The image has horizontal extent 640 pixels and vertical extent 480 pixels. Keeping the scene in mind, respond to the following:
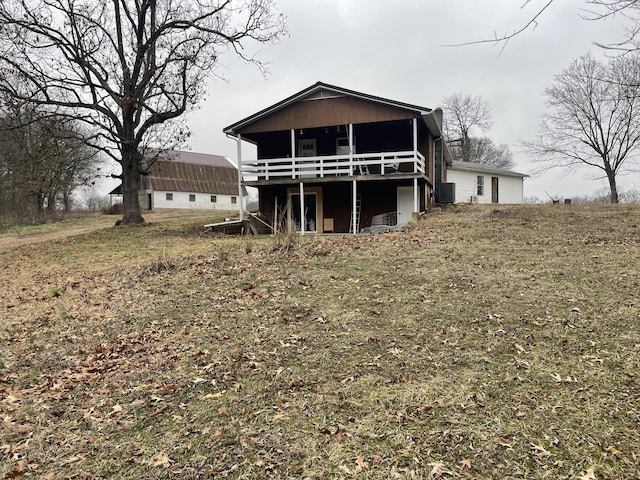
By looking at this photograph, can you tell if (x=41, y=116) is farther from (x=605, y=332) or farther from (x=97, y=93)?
(x=605, y=332)

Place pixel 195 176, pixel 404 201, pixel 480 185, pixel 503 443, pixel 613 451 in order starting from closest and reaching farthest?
pixel 613 451 → pixel 503 443 → pixel 404 201 → pixel 480 185 → pixel 195 176

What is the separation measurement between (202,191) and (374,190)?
30925 millimetres

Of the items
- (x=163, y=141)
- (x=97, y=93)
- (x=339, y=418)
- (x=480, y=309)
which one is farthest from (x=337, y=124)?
(x=339, y=418)

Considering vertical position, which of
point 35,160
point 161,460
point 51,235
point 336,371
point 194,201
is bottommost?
point 161,460

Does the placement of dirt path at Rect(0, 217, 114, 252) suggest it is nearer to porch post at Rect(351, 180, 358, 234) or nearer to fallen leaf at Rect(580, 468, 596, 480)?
porch post at Rect(351, 180, 358, 234)

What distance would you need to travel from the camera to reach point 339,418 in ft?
11.3

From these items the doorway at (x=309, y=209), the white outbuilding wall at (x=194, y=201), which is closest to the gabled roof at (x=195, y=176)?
the white outbuilding wall at (x=194, y=201)

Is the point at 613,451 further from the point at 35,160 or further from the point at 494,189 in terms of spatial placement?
the point at 494,189

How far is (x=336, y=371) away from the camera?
422 cm

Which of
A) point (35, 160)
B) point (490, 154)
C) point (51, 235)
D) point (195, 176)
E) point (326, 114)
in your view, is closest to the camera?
point (35, 160)

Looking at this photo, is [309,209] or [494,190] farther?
[494,190]

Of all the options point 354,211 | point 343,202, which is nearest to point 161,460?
point 354,211

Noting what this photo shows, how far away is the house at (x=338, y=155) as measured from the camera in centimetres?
1692

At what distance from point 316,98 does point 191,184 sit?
29.8m
